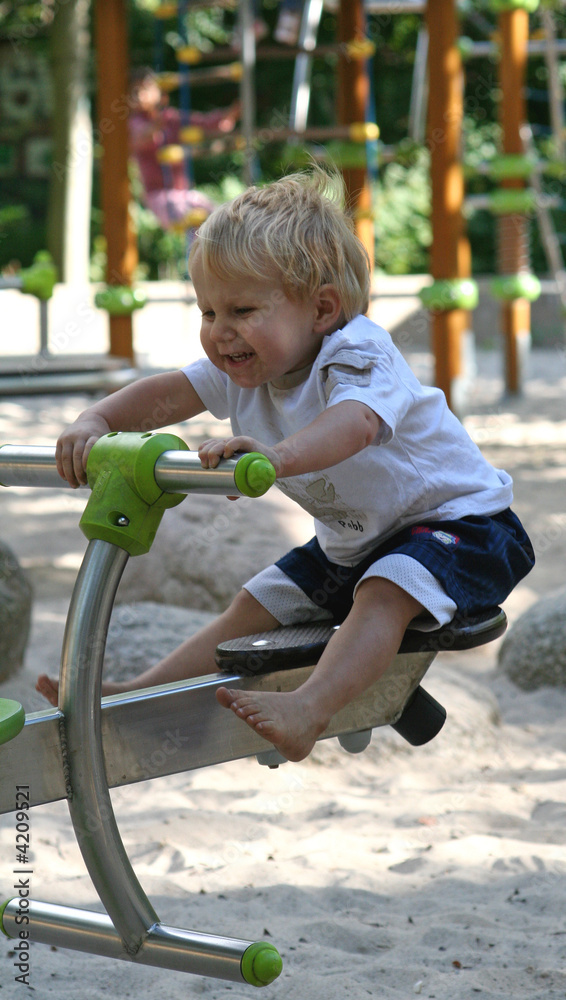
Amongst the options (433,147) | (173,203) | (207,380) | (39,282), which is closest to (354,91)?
(433,147)

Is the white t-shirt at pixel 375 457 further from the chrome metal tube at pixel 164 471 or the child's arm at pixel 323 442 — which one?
the chrome metal tube at pixel 164 471

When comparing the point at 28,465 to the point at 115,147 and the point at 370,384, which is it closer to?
the point at 370,384

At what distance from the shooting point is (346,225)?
167cm

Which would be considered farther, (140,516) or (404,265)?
(404,265)

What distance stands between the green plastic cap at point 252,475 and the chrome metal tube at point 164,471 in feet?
0.07

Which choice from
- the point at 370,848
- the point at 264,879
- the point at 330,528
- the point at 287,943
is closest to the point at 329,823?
the point at 370,848

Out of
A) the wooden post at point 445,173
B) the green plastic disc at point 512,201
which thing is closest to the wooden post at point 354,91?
the green plastic disc at point 512,201

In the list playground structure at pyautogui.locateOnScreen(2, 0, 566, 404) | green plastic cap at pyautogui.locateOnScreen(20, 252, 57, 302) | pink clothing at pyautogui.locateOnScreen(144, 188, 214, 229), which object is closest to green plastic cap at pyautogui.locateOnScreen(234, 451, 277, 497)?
playground structure at pyautogui.locateOnScreen(2, 0, 566, 404)

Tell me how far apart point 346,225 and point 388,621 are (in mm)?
618

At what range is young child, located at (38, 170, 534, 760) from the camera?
4.84 feet

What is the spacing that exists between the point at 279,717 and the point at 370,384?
0.48 m

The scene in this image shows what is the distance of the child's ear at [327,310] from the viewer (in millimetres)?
1604

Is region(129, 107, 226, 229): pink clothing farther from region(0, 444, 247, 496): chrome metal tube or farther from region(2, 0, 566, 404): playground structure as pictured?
region(0, 444, 247, 496): chrome metal tube

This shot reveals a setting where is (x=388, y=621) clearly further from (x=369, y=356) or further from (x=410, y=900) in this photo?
Answer: (x=410, y=900)
